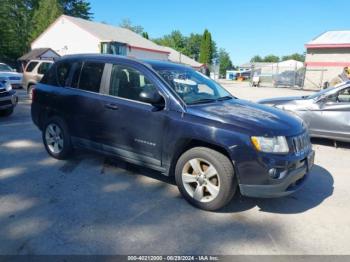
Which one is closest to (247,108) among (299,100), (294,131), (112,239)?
(294,131)

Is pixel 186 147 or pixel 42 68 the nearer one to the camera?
pixel 186 147

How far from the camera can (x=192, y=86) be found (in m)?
4.46

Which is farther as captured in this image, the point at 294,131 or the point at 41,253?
the point at 294,131

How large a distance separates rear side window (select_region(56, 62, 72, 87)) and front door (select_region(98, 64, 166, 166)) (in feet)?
3.73

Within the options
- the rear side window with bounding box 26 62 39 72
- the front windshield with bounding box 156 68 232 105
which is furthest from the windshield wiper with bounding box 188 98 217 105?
the rear side window with bounding box 26 62 39 72

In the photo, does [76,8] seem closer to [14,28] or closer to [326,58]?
[14,28]

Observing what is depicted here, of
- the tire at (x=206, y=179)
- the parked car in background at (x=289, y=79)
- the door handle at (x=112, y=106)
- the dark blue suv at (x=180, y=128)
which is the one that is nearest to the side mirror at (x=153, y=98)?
the dark blue suv at (x=180, y=128)

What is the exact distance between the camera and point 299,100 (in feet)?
24.1

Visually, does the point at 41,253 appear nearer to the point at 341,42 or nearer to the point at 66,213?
the point at 66,213

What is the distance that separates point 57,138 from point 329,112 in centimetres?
579

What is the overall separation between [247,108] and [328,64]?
Answer: 3326 centimetres

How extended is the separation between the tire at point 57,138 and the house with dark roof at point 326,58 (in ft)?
104

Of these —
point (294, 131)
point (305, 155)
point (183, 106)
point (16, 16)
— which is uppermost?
point (16, 16)

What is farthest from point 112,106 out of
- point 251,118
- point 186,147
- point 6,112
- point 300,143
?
point 6,112
